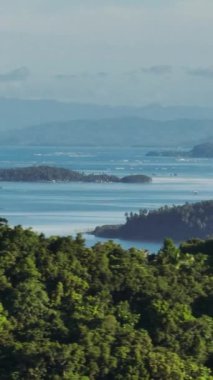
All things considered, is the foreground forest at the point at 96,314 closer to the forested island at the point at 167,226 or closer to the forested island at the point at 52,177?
the forested island at the point at 167,226

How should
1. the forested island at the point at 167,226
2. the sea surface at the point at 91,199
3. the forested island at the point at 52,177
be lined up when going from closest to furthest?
the forested island at the point at 167,226
the sea surface at the point at 91,199
the forested island at the point at 52,177

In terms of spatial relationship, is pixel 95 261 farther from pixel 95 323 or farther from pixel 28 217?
pixel 28 217

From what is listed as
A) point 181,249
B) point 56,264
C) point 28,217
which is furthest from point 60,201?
point 56,264

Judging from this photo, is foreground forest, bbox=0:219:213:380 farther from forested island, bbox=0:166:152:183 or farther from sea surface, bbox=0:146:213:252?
forested island, bbox=0:166:152:183

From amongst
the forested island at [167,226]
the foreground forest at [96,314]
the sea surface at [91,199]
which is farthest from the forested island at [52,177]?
the foreground forest at [96,314]

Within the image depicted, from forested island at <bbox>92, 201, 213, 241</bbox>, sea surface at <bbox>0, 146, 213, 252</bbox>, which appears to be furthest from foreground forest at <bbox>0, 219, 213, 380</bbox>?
forested island at <bbox>92, 201, 213, 241</bbox>
